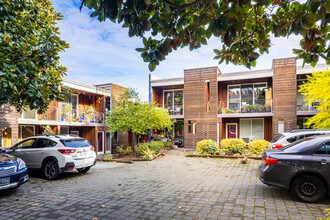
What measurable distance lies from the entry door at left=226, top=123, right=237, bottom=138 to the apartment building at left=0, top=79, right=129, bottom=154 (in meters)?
9.67

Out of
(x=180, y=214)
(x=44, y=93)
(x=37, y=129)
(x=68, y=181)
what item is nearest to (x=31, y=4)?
(x=44, y=93)

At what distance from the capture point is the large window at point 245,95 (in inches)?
752

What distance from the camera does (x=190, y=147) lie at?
19.1m

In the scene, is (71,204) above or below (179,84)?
below

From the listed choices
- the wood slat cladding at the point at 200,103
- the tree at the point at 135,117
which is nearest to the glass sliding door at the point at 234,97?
the wood slat cladding at the point at 200,103

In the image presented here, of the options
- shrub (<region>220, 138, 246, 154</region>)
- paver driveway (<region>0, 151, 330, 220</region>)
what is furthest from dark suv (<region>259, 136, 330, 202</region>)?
shrub (<region>220, 138, 246, 154</region>)

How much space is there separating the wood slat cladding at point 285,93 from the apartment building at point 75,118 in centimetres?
1354

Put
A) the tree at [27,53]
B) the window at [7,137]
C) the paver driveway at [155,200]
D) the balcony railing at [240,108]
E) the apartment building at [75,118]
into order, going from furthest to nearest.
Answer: the balcony railing at [240,108] → the window at [7,137] → the apartment building at [75,118] → the tree at [27,53] → the paver driveway at [155,200]

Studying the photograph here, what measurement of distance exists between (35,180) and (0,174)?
2.51 m

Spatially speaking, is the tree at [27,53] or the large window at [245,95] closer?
the tree at [27,53]

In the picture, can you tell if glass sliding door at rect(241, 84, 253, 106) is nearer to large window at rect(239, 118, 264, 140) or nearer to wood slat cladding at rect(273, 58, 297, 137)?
large window at rect(239, 118, 264, 140)

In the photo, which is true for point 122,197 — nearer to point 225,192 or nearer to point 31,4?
point 225,192

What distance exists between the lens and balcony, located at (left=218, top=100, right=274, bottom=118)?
17.6m

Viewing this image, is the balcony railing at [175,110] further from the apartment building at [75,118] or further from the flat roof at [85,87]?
the flat roof at [85,87]
